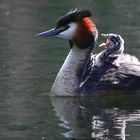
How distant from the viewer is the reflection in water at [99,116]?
1094 centimetres

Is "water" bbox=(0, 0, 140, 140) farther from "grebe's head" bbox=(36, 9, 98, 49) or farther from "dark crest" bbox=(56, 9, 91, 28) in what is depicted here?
"dark crest" bbox=(56, 9, 91, 28)

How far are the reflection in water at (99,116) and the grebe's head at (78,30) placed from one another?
882mm

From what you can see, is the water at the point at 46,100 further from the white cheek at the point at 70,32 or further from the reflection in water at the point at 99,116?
the white cheek at the point at 70,32

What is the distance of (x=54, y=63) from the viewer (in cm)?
1488

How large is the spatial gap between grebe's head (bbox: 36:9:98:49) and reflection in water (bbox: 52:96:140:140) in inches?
34.7

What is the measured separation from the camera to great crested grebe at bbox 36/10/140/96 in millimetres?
13133

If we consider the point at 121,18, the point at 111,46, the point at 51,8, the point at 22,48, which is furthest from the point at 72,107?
the point at 51,8

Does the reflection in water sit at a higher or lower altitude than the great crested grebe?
lower

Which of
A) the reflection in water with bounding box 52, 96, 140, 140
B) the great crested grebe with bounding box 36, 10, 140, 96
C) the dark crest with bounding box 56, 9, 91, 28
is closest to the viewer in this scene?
the reflection in water with bounding box 52, 96, 140, 140

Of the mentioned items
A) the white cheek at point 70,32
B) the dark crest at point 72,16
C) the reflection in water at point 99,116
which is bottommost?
the reflection in water at point 99,116

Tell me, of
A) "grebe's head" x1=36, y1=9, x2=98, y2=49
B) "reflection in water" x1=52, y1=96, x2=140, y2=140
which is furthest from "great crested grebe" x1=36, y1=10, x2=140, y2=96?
"reflection in water" x1=52, y1=96, x2=140, y2=140

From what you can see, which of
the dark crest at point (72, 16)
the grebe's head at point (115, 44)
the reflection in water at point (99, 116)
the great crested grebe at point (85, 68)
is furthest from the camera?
the grebe's head at point (115, 44)

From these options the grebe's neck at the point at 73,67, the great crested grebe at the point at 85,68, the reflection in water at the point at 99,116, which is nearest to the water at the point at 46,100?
the reflection in water at the point at 99,116

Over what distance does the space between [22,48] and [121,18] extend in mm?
4537
